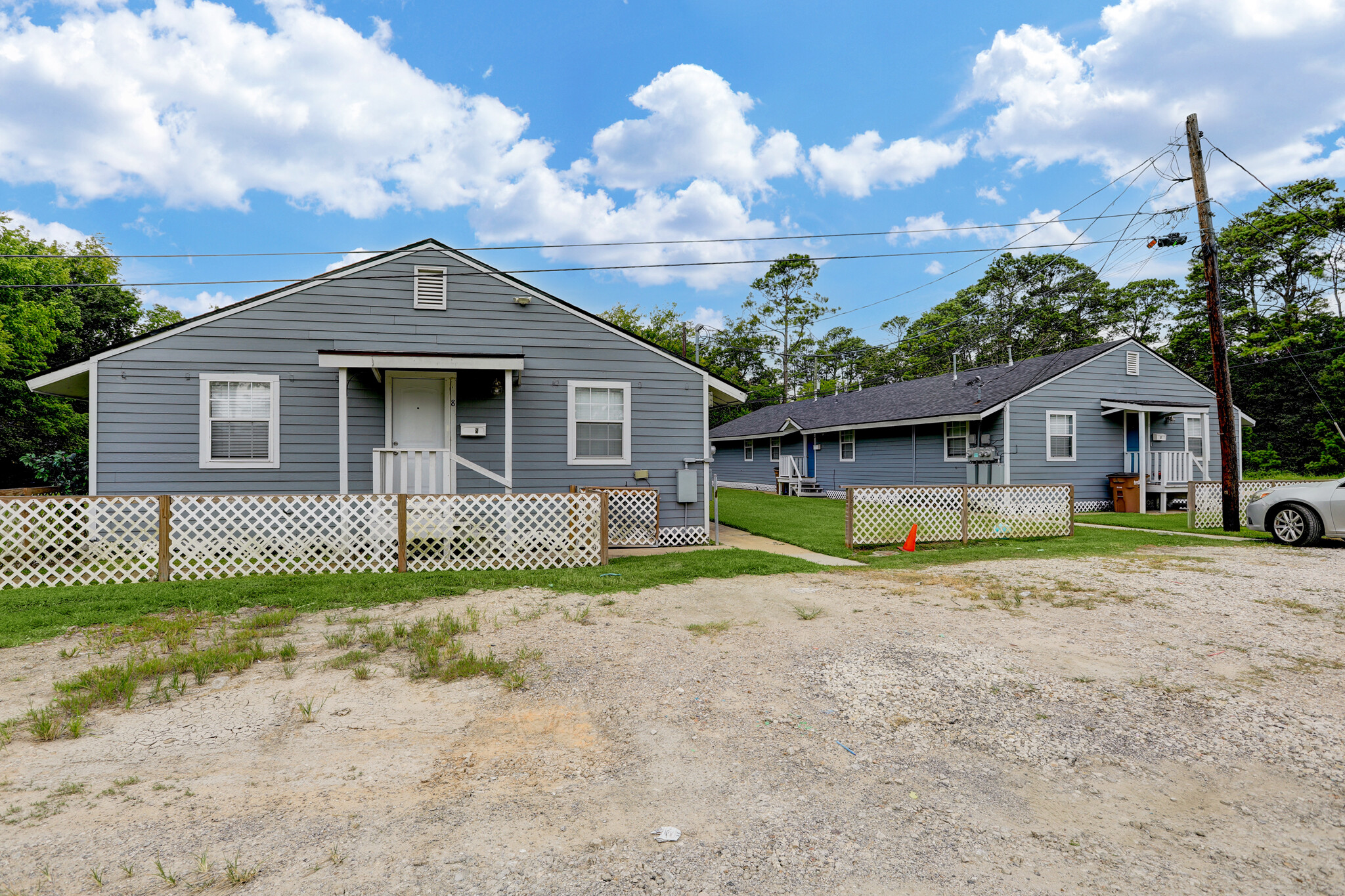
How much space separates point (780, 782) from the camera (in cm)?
288

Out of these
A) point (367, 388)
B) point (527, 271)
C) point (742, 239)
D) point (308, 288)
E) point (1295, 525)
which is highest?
point (742, 239)

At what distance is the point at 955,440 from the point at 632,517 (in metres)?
12.5

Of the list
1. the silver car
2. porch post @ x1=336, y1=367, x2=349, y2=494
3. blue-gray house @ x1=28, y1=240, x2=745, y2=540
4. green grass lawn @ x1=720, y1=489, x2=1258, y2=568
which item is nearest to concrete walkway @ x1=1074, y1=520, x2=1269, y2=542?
green grass lawn @ x1=720, y1=489, x2=1258, y2=568

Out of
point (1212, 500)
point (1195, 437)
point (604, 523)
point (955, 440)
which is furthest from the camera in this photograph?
point (1195, 437)

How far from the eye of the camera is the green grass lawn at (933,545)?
1011cm

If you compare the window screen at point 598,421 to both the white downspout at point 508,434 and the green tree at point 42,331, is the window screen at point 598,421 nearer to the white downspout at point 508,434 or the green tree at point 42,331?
the white downspout at point 508,434

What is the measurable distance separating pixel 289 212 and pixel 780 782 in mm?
17675

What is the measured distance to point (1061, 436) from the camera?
18578 millimetres

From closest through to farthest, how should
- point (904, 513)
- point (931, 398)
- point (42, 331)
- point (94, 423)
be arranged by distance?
point (94, 423)
point (904, 513)
point (42, 331)
point (931, 398)

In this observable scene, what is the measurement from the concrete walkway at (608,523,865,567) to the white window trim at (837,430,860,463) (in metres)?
11.4

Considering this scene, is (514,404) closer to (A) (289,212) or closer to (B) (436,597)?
(B) (436,597)

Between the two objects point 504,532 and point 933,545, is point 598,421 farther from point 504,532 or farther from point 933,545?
point 933,545

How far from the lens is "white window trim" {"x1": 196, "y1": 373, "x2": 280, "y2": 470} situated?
10.1 meters

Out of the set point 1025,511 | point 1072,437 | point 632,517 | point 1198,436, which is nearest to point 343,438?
point 632,517
